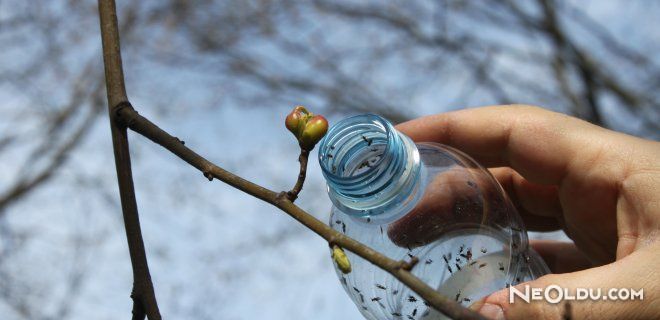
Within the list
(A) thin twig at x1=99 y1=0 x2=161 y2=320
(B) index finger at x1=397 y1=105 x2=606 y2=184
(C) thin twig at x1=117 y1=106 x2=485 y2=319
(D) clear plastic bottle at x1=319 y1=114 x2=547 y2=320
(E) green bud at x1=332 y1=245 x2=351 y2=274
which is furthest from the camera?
(B) index finger at x1=397 y1=105 x2=606 y2=184

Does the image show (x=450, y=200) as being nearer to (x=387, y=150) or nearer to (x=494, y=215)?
(x=494, y=215)

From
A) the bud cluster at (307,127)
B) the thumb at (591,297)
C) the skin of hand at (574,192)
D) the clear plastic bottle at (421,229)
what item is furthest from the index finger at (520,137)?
the bud cluster at (307,127)

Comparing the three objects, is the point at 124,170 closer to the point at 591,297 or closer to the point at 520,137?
the point at 591,297

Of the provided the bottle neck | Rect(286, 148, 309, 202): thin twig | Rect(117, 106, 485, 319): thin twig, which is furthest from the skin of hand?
Rect(117, 106, 485, 319): thin twig

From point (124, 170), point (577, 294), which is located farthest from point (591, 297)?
point (124, 170)

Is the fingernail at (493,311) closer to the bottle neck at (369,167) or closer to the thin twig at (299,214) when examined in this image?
the bottle neck at (369,167)

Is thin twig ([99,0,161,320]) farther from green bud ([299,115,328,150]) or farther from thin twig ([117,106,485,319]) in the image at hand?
green bud ([299,115,328,150])

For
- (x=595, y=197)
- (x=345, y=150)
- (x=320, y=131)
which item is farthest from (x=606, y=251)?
(x=320, y=131)
